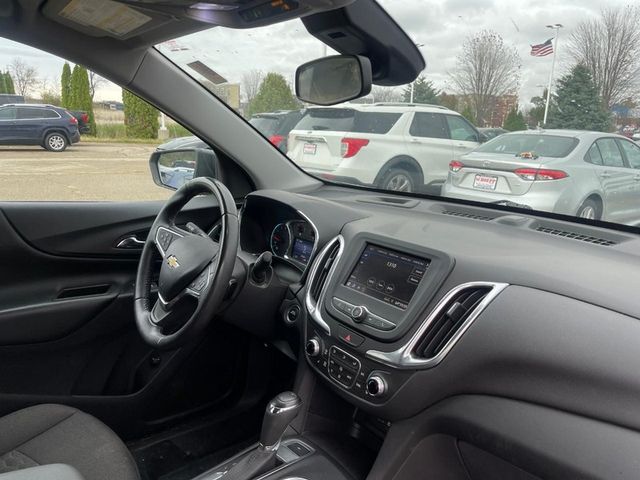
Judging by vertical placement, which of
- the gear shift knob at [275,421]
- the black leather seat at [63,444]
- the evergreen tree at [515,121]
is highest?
the evergreen tree at [515,121]

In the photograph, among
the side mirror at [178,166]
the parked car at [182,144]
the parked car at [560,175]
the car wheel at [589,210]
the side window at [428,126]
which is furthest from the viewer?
the side window at [428,126]

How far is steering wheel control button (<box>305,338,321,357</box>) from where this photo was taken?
1.73 meters

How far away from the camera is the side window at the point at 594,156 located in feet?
7.36

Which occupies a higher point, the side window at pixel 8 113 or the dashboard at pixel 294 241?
the side window at pixel 8 113

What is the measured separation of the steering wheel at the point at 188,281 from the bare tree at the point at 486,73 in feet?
3.94

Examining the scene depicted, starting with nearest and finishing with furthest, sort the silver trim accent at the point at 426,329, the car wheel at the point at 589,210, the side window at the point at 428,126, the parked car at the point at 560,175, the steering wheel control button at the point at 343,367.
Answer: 1. the silver trim accent at the point at 426,329
2. the steering wheel control button at the point at 343,367
3. the car wheel at the point at 589,210
4. the parked car at the point at 560,175
5. the side window at the point at 428,126

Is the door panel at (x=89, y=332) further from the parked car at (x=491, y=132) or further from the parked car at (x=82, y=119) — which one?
the parked car at (x=491, y=132)

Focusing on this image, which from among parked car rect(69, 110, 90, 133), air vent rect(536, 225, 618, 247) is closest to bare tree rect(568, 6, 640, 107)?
air vent rect(536, 225, 618, 247)

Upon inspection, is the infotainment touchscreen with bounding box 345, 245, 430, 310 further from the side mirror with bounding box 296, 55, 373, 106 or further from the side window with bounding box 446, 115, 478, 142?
the side window with bounding box 446, 115, 478, 142

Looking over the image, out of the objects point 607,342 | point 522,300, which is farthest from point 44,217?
point 607,342

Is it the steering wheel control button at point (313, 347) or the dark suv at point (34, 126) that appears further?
the dark suv at point (34, 126)

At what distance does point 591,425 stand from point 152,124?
205cm

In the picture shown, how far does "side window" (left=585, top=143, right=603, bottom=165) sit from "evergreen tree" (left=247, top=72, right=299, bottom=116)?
1.33 m

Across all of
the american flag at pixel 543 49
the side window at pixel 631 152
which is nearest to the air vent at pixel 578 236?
the side window at pixel 631 152
